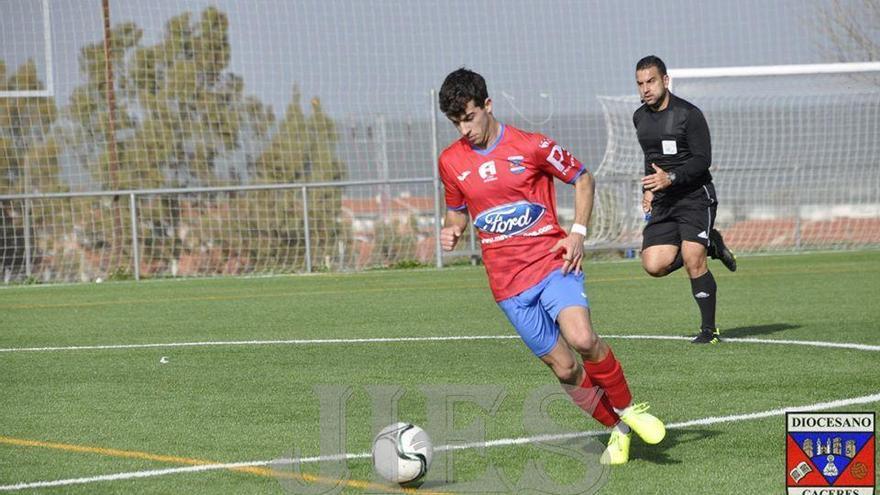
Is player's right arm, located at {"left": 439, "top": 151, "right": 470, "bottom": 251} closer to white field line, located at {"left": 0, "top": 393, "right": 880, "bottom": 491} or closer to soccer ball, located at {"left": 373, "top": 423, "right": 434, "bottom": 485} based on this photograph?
white field line, located at {"left": 0, "top": 393, "right": 880, "bottom": 491}

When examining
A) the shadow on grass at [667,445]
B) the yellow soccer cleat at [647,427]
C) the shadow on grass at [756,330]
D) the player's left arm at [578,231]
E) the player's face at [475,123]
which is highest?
the player's face at [475,123]

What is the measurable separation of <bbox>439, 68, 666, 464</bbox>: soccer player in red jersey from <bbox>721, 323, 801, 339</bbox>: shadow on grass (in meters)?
4.94

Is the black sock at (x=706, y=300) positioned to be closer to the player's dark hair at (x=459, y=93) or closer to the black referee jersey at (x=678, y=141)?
the black referee jersey at (x=678, y=141)

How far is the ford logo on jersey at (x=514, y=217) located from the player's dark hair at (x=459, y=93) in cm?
50

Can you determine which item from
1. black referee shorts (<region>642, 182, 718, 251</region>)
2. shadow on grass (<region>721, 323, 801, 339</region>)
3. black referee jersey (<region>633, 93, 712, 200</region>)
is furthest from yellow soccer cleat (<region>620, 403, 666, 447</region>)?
shadow on grass (<region>721, 323, 801, 339</region>)

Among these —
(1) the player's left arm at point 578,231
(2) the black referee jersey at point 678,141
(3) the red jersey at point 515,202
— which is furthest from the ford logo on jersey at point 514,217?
(2) the black referee jersey at point 678,141

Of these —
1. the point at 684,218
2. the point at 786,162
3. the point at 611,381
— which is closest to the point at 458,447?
the point at 611,381

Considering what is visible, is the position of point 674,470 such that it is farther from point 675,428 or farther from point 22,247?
point 22,247

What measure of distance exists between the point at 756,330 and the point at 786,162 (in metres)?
15.1

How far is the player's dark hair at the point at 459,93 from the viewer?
19.8 ft

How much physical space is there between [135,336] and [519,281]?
22.2 ft

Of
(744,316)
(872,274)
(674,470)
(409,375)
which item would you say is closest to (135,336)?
(409,375)

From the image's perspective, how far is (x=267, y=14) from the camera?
24609 millimetres

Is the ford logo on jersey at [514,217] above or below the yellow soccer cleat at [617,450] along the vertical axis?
above
